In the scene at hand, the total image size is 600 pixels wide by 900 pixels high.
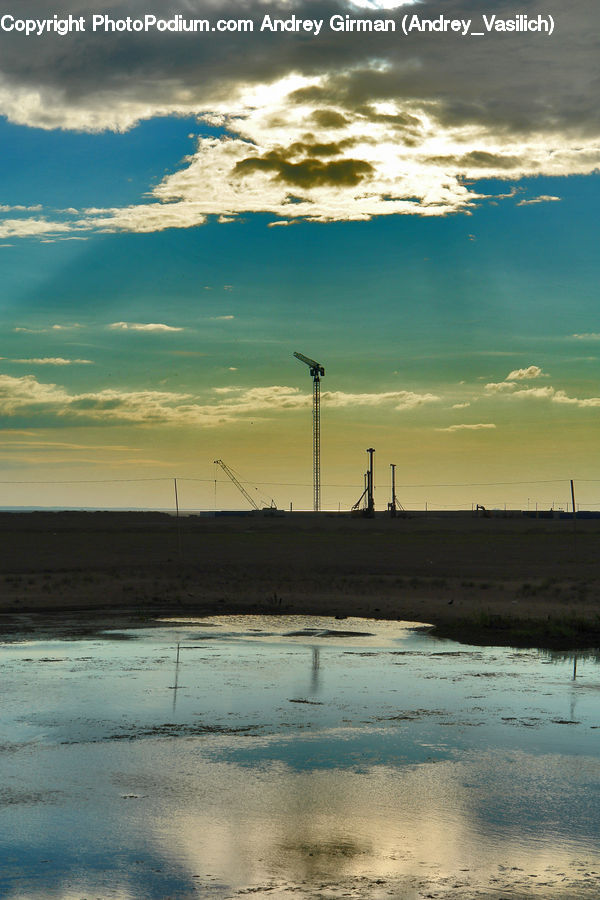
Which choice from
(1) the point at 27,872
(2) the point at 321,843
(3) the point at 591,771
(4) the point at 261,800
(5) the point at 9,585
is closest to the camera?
(1) the point at 27,872

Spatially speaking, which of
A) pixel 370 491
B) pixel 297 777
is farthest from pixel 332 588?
pixel 370 491

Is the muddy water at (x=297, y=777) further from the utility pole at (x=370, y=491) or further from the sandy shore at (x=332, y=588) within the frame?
the utility pole at (x=370, y=491)

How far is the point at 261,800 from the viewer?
9.95 meters

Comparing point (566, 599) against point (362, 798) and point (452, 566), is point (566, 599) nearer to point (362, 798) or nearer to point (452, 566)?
point (452, 566)

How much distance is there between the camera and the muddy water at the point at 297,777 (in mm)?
7859

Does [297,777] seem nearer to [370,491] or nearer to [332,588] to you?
[332,588]

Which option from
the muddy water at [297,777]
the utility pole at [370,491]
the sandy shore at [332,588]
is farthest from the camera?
the utility pole at [370,491]

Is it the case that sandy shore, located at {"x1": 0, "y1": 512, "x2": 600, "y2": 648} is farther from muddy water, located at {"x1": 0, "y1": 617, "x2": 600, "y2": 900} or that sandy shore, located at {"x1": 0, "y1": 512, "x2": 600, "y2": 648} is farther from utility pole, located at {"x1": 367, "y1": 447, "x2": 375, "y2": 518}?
utility pole, located at {"x1": 367, "y1": 447, "x2": 375, "y2": 518}

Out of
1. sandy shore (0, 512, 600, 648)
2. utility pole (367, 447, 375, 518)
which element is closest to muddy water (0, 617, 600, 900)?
sandy shore (0, 512, 600, 648)

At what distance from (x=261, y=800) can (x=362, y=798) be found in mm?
1057

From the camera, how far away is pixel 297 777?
10.9 m

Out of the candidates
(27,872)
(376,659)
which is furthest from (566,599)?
(27,872)

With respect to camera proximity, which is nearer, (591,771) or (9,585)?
(591,771)

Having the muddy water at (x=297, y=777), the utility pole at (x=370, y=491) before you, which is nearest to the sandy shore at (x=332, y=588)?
the muddy water at (x=297, y=777)
